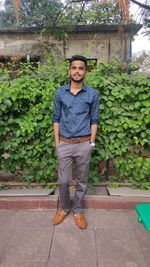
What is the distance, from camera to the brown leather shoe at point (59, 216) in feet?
11.9

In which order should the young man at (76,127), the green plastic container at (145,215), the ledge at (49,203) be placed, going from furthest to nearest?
the ledge at (49,203)
the young man at (76,127)
the green plastic container at (145,215)

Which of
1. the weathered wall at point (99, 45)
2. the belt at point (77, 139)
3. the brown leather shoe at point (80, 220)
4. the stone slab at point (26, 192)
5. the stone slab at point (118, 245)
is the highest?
the weathered wall at point (99, 45)

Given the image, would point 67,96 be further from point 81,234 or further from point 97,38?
point 97,38

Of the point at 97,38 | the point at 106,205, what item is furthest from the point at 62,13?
the point at 106,205

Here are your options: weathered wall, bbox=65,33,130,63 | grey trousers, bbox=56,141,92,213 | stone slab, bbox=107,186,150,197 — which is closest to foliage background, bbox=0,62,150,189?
stone slab, bbox=107,186,150,197

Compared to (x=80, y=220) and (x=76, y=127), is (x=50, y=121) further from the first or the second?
(x=80, y=220)

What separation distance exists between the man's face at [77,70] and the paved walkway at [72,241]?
1736mm

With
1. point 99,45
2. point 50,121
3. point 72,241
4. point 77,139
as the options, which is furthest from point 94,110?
Answer: point 99,45

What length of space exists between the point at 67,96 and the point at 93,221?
1580mm

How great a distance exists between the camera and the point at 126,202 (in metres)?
4.02

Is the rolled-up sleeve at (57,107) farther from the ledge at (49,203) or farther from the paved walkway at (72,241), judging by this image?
the paved walkway at (72,241)

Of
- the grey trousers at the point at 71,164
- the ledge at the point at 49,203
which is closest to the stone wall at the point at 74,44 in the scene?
the ledge at the point at 49,203

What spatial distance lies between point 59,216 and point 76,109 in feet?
4.39

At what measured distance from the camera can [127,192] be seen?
421 centimetres
